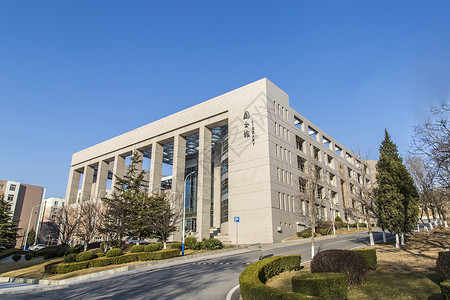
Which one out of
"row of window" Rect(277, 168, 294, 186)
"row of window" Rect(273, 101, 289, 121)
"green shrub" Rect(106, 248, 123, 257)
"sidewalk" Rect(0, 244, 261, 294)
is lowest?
"sidewalk" Rect(0, 244, 261, 294)

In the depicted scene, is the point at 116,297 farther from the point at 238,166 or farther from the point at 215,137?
the point at 215,137

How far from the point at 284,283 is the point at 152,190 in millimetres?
41466

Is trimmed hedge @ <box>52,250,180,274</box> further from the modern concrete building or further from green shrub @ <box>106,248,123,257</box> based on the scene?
the modern concrete building

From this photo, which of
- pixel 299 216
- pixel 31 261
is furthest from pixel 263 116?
pixel 31 261

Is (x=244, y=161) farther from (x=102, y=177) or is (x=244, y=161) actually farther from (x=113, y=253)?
(x=102, y=177)

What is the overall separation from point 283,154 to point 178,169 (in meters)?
17.8

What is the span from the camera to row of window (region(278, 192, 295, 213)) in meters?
41.1

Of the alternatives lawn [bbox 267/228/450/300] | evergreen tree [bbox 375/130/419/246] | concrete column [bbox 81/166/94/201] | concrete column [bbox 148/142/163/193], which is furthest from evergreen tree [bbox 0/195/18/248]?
evergreen tree [bbox 375/130/419/246]

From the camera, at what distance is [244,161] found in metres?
42.7

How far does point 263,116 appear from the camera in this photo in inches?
1678

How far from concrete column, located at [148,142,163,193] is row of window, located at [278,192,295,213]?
68.9 ft

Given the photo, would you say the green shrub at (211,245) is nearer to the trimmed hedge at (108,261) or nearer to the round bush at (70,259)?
the trimmed hedge at (108,261)

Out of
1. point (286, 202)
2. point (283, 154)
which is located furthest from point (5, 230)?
point (283, 154)

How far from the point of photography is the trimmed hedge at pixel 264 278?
7717 millimetres
